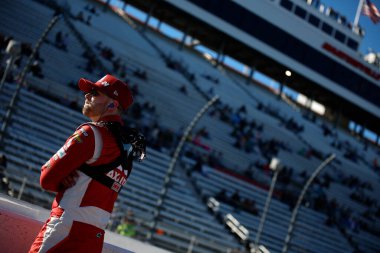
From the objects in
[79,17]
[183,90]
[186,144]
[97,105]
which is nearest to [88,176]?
[97,105]

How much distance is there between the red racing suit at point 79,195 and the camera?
206 centimetres

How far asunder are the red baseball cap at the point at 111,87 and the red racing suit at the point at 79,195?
188 millimetres

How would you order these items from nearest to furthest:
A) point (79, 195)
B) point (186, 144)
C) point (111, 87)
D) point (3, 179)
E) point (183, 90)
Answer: point (79, 195)
point (111, 87)
point (3, 179)
point (186, 144)
point (183, 90)

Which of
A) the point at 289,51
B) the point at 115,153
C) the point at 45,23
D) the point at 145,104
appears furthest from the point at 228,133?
the point at 115,153

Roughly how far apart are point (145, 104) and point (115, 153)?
63.6 ft

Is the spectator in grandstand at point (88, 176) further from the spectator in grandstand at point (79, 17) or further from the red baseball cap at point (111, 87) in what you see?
the spectator in grandstand at point (79, 17)

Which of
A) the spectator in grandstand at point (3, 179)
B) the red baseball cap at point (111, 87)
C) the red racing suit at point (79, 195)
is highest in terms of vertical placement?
the red baseball cap at point (111, 87)

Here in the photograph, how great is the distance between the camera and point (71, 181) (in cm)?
211

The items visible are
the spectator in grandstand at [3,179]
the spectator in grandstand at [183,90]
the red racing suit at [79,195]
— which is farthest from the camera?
the spectator in grandstand at [183,90]

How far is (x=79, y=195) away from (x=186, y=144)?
1856 cm

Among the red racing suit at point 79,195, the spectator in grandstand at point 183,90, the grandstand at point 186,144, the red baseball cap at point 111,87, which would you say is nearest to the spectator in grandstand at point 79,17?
the grandstand at point 186,144

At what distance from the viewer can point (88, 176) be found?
214 cm

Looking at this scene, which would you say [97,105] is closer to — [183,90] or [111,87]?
[111,87]

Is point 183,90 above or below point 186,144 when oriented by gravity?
above
